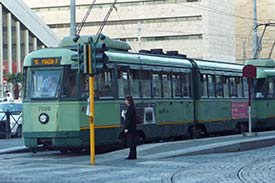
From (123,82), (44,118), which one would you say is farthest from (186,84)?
(44,118)

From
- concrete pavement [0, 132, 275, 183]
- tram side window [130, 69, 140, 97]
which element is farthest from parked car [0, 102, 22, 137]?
tram side window [130, 69, 140, 97]

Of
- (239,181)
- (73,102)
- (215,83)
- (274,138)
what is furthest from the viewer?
(215,83)

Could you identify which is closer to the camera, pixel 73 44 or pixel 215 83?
pixel 73 44

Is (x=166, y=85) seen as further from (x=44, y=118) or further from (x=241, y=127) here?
(x=241, y=127)

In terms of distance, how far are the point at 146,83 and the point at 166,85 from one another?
146 cm

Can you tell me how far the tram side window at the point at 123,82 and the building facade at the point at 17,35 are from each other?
172 ft

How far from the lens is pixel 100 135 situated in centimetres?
2119

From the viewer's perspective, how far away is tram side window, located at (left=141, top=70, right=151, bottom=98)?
23.6m

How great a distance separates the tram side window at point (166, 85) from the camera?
24914 millimetres

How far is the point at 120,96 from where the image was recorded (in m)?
22.1

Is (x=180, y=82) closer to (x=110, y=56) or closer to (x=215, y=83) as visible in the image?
(x=215, y=83)

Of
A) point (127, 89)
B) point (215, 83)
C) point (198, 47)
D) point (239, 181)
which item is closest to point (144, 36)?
point (198, 47)

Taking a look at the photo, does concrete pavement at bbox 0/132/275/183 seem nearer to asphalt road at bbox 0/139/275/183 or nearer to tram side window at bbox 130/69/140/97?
asphalt road at bbox 0/139/275/183

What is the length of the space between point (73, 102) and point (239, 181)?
7650 millimetres
